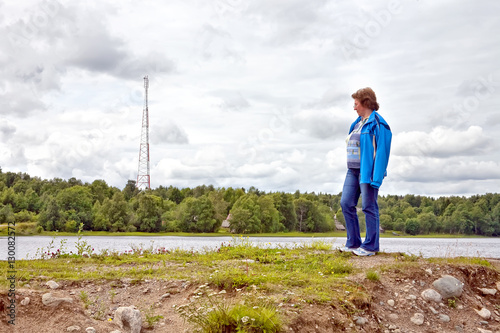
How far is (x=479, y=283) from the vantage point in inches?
327

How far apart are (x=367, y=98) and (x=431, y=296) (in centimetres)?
458

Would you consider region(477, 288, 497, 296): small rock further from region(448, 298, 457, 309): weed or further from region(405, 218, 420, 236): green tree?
region(405, 218, 420, 236): green tree

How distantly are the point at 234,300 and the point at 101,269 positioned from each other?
405 centimetres

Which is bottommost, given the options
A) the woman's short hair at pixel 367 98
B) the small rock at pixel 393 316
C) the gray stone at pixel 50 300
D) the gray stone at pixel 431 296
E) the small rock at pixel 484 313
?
the small rock at pixel 484 313

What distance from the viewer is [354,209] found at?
10320 mm

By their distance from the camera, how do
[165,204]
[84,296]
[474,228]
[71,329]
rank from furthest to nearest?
[165,204] < [474,228] < [84,296] < [71,329]

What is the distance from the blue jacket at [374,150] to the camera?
9.38m

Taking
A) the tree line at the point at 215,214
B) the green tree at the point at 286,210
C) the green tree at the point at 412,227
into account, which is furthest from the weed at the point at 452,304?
the green tree at the point at 286,210

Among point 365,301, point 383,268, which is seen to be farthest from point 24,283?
point 383,268

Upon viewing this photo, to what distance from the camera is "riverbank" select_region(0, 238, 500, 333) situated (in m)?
5.46

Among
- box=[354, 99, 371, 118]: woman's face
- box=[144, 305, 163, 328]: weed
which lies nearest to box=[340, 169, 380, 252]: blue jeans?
box=[354, 99, 371, 118]: woman's face

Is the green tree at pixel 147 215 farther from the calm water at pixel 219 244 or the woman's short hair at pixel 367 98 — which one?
the woman's short hair at pixel 367 98

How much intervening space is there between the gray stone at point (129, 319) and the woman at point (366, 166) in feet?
18.9

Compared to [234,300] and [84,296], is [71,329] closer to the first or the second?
[84,296]
